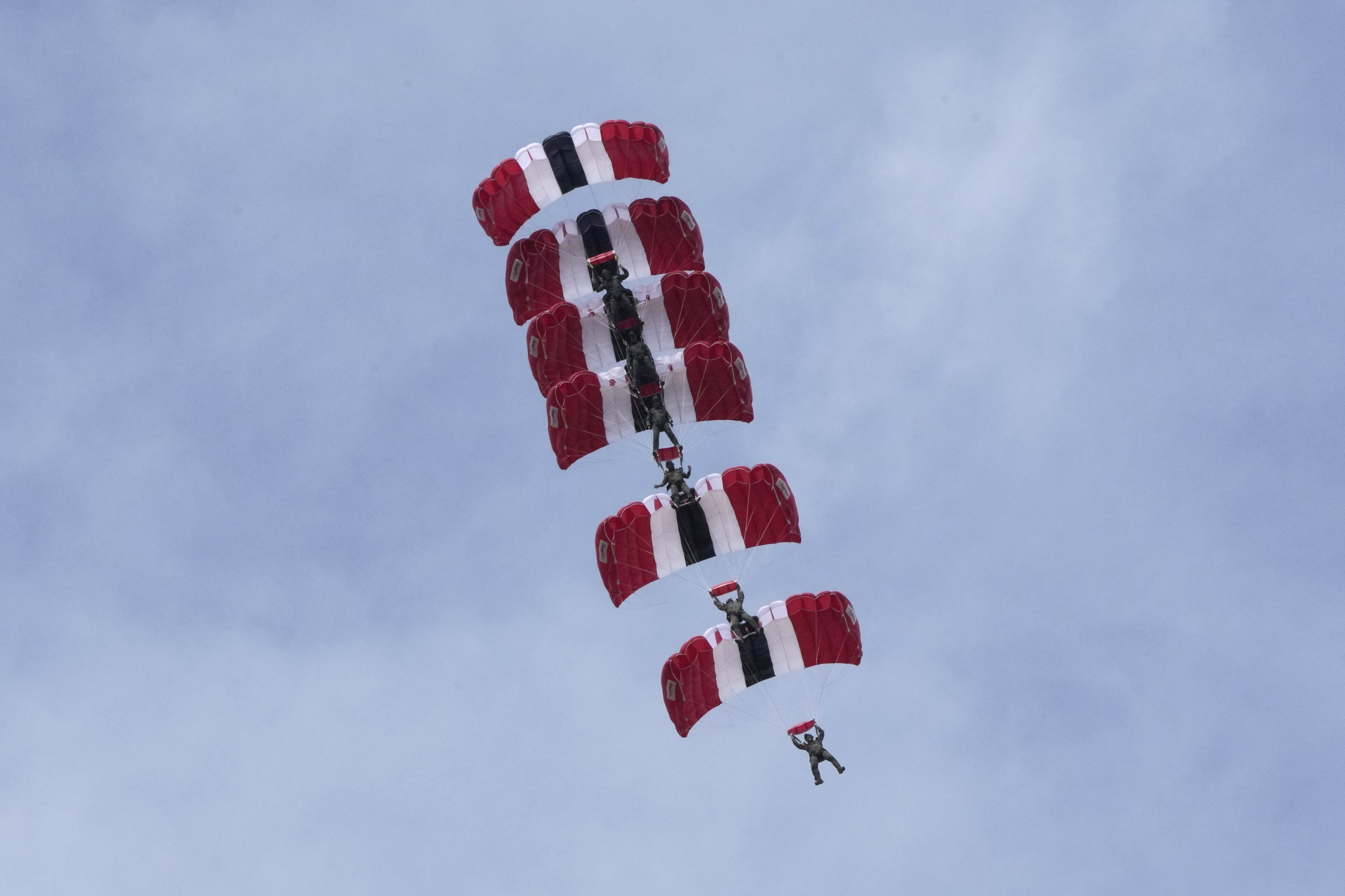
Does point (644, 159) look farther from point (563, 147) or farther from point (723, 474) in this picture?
point (723, 474)

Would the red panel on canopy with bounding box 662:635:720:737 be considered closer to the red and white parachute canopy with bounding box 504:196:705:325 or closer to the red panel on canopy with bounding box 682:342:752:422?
the red panel on canopy with bounding box 682:342:752:422

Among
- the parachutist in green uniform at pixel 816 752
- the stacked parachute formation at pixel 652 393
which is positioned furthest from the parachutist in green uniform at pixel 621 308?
the parachutist in green uniform at pixel 816 752

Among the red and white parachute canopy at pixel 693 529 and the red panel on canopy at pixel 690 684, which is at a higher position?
the red and white parachute canopy at pixel 693 529

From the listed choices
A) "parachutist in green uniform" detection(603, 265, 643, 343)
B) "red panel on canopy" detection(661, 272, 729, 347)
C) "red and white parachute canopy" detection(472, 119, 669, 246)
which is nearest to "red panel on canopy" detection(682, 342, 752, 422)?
"red panel on canopy" detection(661, 272, 729, 347)

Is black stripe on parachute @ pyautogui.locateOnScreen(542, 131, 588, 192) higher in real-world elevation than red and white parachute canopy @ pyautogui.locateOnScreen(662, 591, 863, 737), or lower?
higher

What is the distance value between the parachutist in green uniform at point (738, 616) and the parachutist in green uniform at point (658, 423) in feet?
1.81

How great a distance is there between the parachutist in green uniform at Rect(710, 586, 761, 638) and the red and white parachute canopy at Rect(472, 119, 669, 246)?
6949 mm

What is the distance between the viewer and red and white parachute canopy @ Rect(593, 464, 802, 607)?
123ft

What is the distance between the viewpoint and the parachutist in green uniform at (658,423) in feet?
122

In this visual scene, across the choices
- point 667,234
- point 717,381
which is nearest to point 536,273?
point 667,234

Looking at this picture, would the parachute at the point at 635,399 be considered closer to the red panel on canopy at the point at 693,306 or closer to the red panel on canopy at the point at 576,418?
the red panel on canopy at the point at 576,418

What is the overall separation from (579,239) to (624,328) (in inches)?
109

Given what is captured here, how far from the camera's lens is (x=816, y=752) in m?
36.2

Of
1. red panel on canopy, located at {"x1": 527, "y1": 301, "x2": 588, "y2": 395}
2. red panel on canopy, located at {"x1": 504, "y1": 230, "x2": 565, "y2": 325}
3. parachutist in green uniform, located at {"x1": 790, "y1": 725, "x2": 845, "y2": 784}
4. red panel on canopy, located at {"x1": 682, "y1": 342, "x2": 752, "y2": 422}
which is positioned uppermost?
red panel on canopy, located at {"x1": 504, "y1": 230, "x2": 565, "y2": 325}
